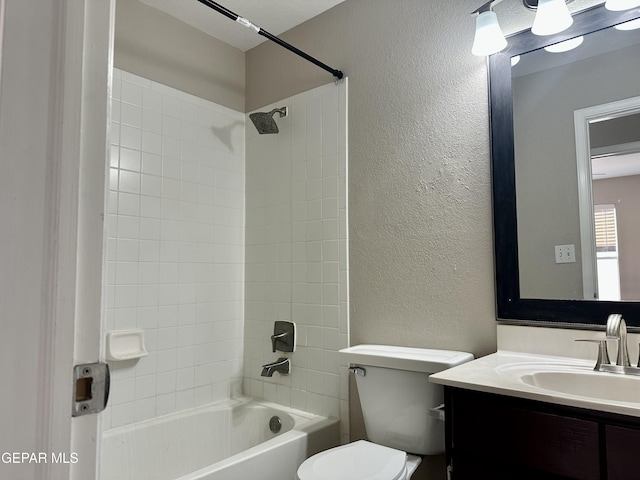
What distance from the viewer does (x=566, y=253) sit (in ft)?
5.23

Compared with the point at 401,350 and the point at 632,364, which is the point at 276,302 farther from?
the point at 632,364

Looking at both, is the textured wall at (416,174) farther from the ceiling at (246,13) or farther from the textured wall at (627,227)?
the textured wall at (627,227)

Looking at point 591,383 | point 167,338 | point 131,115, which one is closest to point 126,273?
point 167,338

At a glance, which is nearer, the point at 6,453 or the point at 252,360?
the point at 6,453

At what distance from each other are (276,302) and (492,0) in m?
1.74

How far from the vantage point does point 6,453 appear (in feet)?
1.76

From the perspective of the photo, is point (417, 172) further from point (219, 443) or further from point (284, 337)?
point (219, 443)

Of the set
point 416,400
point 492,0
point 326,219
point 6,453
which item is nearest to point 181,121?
point 326,219

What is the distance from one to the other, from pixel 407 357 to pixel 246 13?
1.93m

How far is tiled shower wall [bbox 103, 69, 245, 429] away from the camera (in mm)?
2158

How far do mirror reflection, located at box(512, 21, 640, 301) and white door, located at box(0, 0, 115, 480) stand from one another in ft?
4.91

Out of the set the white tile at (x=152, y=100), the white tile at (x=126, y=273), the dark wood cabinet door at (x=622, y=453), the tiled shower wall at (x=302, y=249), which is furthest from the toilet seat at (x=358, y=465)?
the white tile at (x=152, y=100)

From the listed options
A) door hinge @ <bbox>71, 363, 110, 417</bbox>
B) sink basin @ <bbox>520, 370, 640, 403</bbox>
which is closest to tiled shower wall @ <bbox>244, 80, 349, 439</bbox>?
sink basin @ <bbox>520, 370, 640, 403</bbox>

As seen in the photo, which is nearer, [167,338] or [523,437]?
[523,437]
